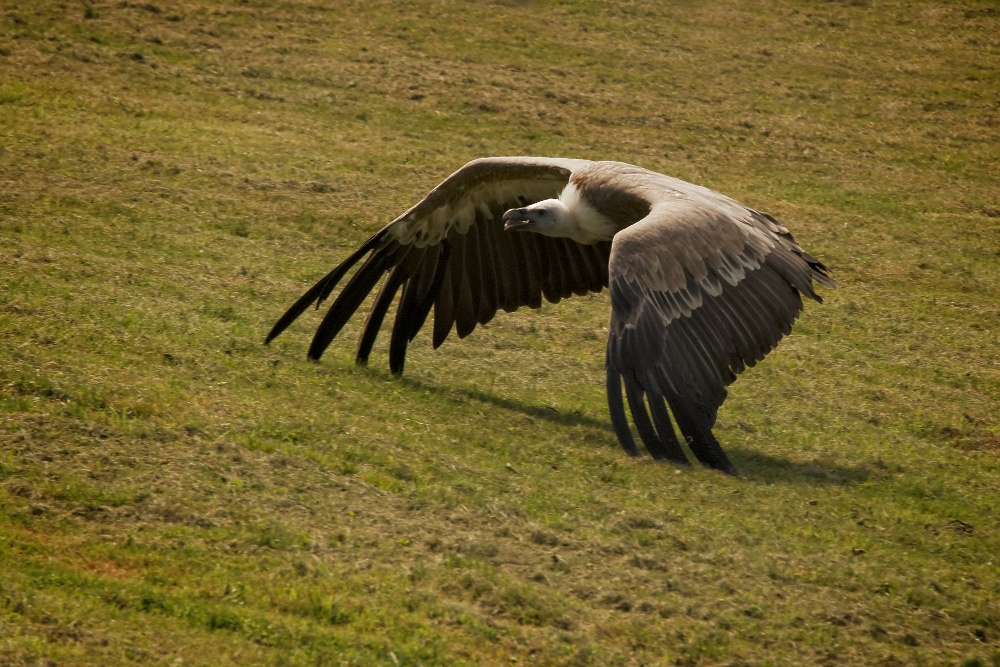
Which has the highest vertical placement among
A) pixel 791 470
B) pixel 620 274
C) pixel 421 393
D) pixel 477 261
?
pixel 620 274

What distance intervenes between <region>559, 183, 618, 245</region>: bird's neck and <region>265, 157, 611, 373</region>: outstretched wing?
43 cm

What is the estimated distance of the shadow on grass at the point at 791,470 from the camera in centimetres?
795

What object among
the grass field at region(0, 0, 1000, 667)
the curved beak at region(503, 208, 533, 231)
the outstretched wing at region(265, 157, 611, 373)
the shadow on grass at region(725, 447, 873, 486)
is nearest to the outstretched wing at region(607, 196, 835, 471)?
the grass field at region(0, 0, 1000, 667)

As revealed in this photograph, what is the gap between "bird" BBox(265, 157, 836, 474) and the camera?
257 inches

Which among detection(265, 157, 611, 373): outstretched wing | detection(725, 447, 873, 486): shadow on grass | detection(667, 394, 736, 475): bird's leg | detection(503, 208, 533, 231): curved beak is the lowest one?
detection(725, 447, 873, 486): shadow on grass

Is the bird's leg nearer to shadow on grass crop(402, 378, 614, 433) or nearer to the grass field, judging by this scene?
the grass field

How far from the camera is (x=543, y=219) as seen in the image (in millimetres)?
8992

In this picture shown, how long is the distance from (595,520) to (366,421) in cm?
209

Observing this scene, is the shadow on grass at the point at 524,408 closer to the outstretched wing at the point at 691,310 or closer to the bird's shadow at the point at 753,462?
the bird's shadow at the point at 753,462

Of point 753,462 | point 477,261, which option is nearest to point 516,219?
point 477,261

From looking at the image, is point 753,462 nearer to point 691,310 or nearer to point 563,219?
point 691,310

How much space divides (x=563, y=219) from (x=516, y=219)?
419mm

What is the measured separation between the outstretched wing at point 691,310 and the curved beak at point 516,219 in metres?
1.38

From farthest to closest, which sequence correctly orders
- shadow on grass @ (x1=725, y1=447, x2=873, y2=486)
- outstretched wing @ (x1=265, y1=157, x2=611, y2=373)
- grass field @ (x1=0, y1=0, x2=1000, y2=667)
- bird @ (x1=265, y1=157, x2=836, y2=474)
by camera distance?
outstretched wing @ (x1=265, y1=157, x2=611, y2=373), shadow on grass @ (x1=725, y1=447, x2=873, y2=486), bird @ (x1=265, y1=157, x2=836, y2=474), grass field @ (x1=0, y1=0, x2=1000, y2=667)
